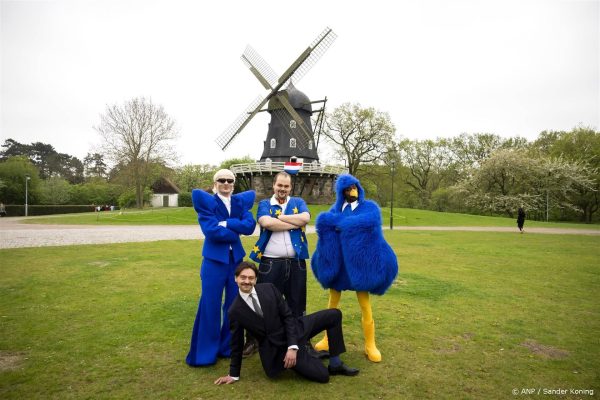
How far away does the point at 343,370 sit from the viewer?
3.84 m

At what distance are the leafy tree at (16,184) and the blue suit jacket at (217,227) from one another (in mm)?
50887

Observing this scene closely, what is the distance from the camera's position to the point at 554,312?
19.7 feet

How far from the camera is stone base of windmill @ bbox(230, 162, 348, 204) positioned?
3209 cm

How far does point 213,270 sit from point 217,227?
0.53 metres

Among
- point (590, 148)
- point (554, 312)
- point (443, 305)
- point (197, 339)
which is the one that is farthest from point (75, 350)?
point (590, 148)

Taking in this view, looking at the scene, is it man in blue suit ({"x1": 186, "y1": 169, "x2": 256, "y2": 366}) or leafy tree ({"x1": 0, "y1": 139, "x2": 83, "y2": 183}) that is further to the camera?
leafy tree ({"x1": 0, "y1": 139, "x2": 83, "y2": 183})

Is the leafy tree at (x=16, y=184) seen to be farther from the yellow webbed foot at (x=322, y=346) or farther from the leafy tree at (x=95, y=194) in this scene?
the yellow webbed foot at (x=322, y=346)

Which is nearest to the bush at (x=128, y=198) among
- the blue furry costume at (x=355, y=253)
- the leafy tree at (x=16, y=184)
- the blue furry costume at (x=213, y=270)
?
the leafy tree at (x=16, y=184)

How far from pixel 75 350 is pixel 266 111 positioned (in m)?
29.2

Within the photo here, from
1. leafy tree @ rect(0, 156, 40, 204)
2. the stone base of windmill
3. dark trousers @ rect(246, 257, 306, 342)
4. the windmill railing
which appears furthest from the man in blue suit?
leafy tree @ rect(0, 156, 40, 204)

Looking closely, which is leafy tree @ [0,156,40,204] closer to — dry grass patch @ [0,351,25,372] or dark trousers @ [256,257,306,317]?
dry grass patch @ [0,351,25,372]

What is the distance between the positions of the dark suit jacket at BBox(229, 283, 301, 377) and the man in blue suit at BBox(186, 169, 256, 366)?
549mm

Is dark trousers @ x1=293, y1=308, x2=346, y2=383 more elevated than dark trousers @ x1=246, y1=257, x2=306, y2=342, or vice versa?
dark trousers @ x1=246, y1=257, x2=306, y2=342

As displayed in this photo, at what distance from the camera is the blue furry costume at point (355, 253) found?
4.02m
